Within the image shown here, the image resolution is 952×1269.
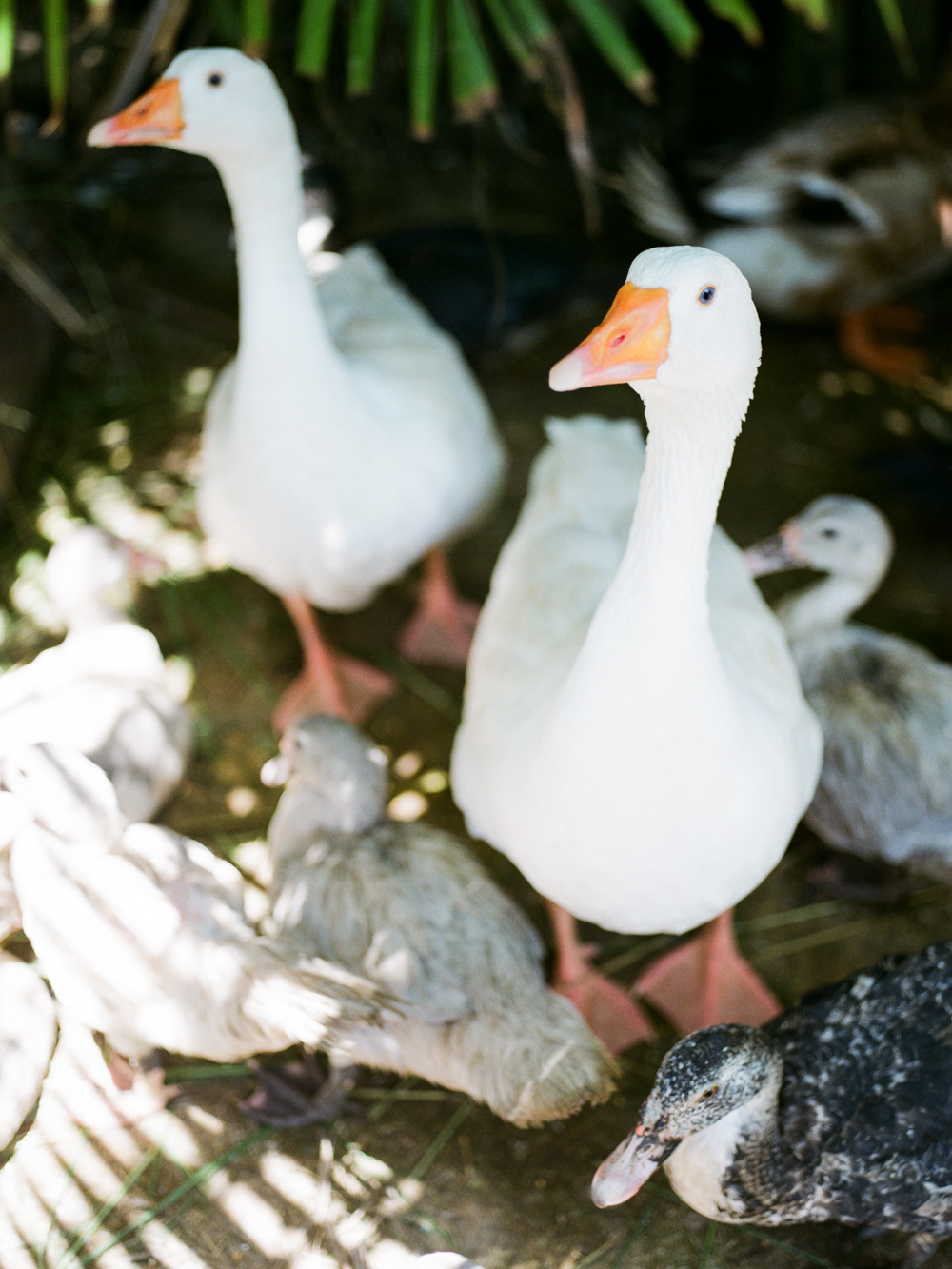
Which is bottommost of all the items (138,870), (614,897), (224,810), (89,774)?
(224,810)

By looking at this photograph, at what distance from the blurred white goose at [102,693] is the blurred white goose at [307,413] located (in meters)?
0.34

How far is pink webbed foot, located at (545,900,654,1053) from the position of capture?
2.61 m

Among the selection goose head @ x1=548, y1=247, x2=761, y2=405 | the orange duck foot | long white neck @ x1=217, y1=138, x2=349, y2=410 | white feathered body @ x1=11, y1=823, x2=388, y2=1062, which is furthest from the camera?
the orange duck foot

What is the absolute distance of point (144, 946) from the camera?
88.4 inches

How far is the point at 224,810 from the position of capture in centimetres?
313

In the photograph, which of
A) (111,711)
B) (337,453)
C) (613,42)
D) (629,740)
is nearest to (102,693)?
(111,711)

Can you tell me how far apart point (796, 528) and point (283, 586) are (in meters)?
A: 1.34

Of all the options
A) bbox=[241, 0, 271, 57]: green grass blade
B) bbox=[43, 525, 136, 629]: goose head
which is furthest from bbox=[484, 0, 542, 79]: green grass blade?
bbox=[43, 525, 136, 629]: goose head

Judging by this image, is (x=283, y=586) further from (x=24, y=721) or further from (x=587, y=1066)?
(x=587, y=1066)

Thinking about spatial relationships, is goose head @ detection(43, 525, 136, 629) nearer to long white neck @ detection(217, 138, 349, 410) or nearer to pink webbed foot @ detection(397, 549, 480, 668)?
long white neck @ detection(217, 138, 349, 410)

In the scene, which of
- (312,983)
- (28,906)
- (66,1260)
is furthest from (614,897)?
(66,1260)

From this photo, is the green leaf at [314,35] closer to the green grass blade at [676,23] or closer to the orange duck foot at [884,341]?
the green grass blade at [676,23]

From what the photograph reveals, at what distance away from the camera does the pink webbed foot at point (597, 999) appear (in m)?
2.61

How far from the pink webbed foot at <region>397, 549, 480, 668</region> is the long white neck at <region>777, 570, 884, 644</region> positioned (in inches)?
37.8
